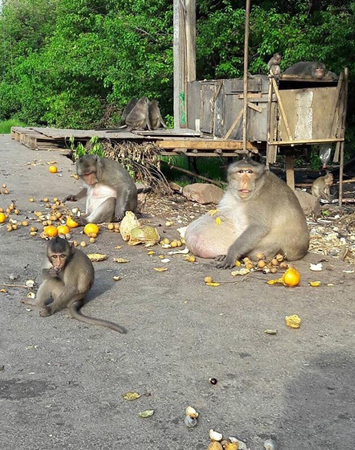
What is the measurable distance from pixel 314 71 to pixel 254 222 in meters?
8.67

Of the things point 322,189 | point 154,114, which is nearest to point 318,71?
point 322,189

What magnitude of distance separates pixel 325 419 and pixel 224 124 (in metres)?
10.4

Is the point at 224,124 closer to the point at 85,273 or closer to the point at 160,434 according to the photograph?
the point at 85,273

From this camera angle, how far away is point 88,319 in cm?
471

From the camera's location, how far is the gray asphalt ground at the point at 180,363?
3330 mm

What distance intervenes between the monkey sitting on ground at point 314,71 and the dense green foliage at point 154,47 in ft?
5.45

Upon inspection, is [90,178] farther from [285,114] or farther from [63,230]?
[285,114]

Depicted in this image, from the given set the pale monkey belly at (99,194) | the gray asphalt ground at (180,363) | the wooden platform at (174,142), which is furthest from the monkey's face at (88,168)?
the wooden platform at (174,142)

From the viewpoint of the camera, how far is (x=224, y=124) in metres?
13.4

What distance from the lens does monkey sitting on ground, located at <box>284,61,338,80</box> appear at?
13.1 meters

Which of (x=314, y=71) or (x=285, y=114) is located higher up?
(x=314, y=71)

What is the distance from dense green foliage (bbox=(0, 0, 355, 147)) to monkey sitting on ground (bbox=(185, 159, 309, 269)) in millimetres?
10909

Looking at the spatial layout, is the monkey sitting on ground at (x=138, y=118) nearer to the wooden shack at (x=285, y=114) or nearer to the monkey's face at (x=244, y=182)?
the wooden shack at (x=285, y=114)

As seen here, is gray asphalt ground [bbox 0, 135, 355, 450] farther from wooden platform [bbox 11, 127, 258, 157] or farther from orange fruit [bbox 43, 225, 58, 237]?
wooden platform [bbox 11, 127, 258, 157]
